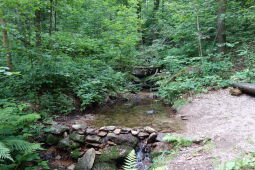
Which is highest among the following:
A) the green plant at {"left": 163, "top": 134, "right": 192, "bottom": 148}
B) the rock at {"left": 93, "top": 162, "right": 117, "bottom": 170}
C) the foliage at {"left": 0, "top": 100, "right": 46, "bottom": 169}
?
the foliage at {"left": 0, "top": 100, "right": 46, "bottom": 169}

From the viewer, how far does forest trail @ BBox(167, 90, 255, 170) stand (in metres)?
3.08

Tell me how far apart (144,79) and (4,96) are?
8785mm

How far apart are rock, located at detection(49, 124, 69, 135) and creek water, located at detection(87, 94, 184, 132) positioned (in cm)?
99

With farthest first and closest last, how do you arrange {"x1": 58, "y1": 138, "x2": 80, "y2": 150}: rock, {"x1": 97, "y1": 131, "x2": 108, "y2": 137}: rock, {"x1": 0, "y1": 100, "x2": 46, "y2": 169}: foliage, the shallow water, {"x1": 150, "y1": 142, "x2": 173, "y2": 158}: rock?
the shallow water < {"x1": 97, "y1": 131, "x2": 108, "y2": 137}: rock < {"x1": 58, "y1": 138, "x2": 80, "y2": 150}: rock < {"x1": 150, "y1": 142, "x2": 173, "y2": 158}: rock < {"x1": 0, "y1": 100, "x2": 46, "y2": 169}: foliage

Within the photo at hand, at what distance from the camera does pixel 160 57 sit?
499 inches

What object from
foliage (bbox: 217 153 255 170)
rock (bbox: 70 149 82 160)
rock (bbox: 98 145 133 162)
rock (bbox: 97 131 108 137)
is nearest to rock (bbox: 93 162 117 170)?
rock (bbox: 98 145 133 162)

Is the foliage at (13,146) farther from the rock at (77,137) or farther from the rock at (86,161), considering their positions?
the rock at (77,137)

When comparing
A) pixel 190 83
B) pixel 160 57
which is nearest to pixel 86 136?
pixel 190 83

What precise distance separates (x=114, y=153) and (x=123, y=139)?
529mm

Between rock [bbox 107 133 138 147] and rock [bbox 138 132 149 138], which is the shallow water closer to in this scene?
rock [bbox 138 132 149 138]

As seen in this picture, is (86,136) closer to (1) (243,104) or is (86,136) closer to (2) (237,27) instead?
(1) (243,104)

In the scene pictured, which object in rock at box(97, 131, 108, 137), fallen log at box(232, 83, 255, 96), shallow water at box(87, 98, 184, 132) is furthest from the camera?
fallen log at box(232, 83, 255, 96)

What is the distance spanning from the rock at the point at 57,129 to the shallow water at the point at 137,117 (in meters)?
0.99

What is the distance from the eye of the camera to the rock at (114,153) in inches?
165
